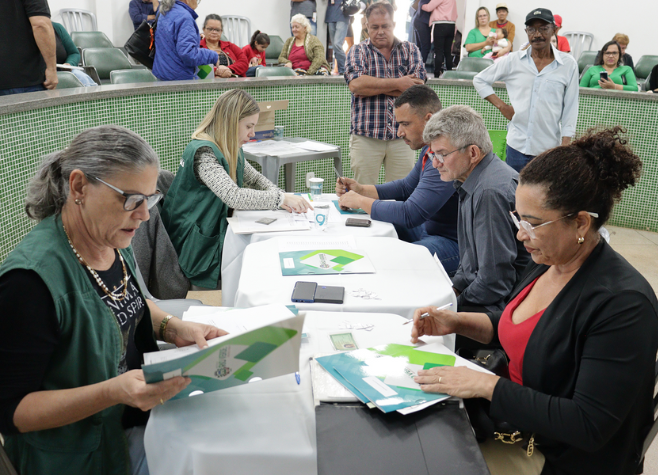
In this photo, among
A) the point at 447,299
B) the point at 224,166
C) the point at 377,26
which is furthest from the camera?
the point at 377,26

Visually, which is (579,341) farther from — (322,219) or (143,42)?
(143,42)

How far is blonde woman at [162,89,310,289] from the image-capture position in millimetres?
2725

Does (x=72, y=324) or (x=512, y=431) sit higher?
(x=72, y=324)

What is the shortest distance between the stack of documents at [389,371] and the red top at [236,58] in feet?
20.7

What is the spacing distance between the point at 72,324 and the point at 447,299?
116cm

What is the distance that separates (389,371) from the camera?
1.34 metres

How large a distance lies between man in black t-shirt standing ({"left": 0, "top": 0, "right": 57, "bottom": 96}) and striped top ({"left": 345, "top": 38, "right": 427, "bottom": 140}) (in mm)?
2072

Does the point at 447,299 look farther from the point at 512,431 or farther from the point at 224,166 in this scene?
the point at 224,166

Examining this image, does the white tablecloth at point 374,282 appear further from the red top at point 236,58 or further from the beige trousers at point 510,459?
the red top at point 236,58

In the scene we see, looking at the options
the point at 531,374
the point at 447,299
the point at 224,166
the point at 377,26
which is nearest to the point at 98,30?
the point at 377,26

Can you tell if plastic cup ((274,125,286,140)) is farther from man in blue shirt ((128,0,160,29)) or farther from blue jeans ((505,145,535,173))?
man in blue shirt ((128,0,160,29))

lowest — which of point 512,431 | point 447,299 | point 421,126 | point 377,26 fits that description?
point 512,431

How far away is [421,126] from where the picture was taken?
3.02 m

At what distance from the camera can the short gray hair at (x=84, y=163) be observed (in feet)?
4.07
